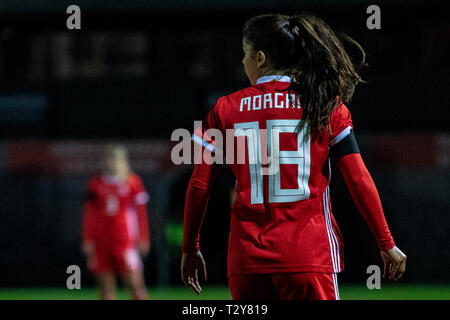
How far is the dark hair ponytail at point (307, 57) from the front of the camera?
2445mm

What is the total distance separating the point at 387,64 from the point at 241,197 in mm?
9308

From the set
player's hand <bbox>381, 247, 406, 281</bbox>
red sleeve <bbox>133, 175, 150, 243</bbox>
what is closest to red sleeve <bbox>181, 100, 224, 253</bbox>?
player's hand <bbox>381, 247, 406, 281</bbox>

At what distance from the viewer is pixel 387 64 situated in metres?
11.1

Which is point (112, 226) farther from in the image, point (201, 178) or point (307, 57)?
point (307, 57)

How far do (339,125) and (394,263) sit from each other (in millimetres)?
585

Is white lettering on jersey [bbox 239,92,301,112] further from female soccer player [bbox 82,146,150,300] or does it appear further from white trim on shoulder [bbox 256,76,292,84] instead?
female soccer player [bbox 82,146,150,300]

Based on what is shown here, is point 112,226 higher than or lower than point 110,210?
lower

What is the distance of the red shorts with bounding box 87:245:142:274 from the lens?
792 centimetres

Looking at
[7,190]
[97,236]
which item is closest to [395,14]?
[97,236]

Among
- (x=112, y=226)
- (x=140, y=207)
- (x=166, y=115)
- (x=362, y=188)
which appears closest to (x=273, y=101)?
(x=362, y=188)

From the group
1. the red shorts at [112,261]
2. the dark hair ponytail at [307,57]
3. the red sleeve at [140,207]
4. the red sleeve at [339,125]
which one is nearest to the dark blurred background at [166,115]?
the red sleeve at [140,207]

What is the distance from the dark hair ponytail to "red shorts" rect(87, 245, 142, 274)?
5.84 m

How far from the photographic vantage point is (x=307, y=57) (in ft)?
8.14
